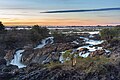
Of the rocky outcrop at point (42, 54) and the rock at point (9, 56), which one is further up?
the rocky outcrop at point (42, 54)

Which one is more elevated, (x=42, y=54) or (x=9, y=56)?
(x=42, y=54)

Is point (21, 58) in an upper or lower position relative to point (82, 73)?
lower

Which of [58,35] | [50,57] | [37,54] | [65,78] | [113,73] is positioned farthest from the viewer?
[58,35]

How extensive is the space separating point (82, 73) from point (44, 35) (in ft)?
163

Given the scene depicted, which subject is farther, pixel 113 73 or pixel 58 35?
pixel 58 35

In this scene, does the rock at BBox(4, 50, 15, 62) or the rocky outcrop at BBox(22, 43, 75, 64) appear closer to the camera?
the rocky outcrop at BBox(22, 43, 75, 64)

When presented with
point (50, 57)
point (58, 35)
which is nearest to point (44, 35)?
point (58, 35)

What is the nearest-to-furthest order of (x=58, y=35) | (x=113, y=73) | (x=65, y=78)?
(x=65, y=78)
(x=113, y=73)
(x=58, y=35)

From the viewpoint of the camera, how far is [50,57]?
137 feet

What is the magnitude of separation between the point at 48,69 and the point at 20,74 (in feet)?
7.49

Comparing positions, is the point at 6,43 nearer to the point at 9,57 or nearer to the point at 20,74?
the point at 9,57

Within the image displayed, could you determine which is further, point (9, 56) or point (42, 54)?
point (9, 56)

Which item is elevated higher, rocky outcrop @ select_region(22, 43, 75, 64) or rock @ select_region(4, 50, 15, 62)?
rocky outcrop @ select_region(22, 43, 75, 64)

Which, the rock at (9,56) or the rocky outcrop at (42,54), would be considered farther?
the rock at (9,56)
